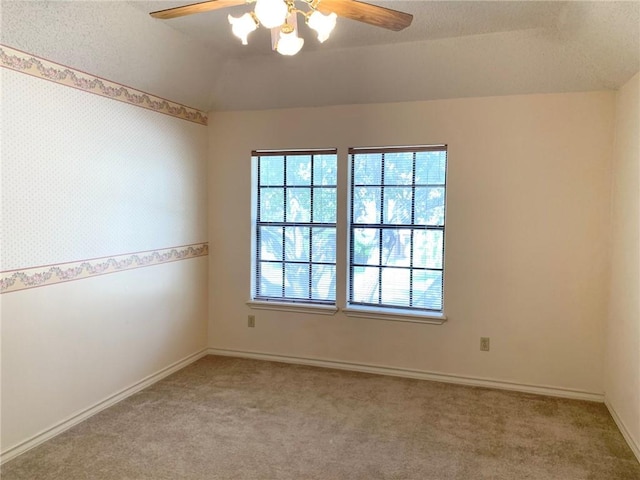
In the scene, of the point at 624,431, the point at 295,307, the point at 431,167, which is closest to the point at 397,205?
the point at 431,167

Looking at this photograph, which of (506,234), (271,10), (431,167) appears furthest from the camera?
(431,167)

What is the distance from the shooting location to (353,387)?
3.68m

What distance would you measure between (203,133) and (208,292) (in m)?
1.49

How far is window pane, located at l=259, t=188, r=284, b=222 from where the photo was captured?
4336 mm

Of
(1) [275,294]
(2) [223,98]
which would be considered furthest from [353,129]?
(1) [275,294]

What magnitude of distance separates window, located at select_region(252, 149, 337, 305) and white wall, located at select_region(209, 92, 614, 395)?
0.15 metres

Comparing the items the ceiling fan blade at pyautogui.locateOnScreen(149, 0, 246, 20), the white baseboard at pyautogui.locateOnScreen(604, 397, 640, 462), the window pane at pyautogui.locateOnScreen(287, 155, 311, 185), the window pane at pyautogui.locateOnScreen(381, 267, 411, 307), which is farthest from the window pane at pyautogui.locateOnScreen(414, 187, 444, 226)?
the ceiling fan blade at pyautogui.locateOnScreen(149, 0, 246, 20)

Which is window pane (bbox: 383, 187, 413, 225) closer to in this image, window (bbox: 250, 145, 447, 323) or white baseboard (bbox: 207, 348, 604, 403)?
window (bbox: 250, 145, 447, 323)

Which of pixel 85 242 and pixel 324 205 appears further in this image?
pixel 324 205

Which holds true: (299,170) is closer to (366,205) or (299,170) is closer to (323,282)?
(366,205)

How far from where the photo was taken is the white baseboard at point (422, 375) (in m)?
3.54

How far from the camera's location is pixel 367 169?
4.03m

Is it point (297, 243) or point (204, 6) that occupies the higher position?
point (204, 6)

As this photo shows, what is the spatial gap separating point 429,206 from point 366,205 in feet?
1.75
